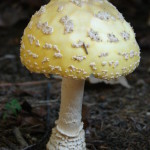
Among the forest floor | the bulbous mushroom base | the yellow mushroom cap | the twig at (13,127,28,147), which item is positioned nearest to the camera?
the yellow mushroom cap

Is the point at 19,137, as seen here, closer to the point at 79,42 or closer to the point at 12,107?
the point at 12,107

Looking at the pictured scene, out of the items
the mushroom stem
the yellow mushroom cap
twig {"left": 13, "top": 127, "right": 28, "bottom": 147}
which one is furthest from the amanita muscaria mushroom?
twig {"left": 13, "top": 127, "right": 28, "bottom": 147}

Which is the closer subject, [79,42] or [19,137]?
[79,42]

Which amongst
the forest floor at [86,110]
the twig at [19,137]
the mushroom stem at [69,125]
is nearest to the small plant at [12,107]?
the forest floor at [86,110]

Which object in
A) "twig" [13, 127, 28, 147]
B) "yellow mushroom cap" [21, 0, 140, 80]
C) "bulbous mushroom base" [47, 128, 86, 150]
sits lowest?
"twig" [13, 127, 28, 147]

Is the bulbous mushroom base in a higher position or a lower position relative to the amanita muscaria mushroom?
lower

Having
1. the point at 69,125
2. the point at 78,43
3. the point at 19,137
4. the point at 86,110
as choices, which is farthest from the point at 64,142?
the point at 78,43

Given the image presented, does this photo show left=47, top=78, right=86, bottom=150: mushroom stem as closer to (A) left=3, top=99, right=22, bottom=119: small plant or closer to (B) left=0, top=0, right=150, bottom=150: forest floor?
(B) left=0, top=0, right=150, bottom=150: forest floor
